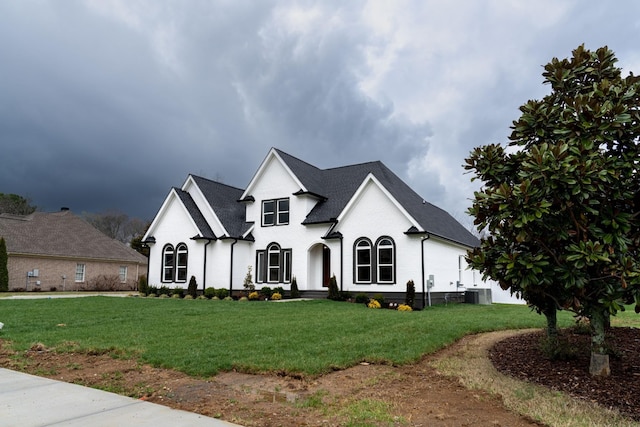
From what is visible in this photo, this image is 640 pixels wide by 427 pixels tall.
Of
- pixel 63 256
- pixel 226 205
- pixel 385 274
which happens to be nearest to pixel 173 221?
pixel 226 205

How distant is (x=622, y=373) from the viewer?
251 inches

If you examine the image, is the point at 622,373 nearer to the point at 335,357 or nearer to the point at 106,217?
the point at 335,357

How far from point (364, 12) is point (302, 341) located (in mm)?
10314

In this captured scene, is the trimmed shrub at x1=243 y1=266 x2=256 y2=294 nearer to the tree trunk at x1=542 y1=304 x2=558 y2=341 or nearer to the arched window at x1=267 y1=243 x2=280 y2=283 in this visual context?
the arched window at x1=267 y1=243 x2=280 y2=283

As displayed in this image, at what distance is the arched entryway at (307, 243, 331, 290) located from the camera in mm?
22391

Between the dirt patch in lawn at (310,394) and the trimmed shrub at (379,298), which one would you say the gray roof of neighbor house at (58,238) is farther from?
the dirt patch in lawn at (310,394)

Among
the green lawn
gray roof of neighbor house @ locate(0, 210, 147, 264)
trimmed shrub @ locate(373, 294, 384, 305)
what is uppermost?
gray roof of neighbor house @ locate(0, 210, 147, 264)

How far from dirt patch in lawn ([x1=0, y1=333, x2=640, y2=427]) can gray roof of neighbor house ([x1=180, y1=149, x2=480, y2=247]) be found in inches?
572

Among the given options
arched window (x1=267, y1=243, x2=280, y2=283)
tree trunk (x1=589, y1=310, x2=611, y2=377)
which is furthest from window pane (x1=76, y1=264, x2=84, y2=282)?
tree trunk (x1=589, y1=310, x2=611, y2=377)

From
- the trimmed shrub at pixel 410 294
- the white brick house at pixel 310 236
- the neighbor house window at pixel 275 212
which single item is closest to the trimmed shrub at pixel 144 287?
the white brick house at pixel 310 236

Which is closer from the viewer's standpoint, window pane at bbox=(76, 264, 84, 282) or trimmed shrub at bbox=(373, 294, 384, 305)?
trimmed shrub at bbox=(373, 294, 384, 305)

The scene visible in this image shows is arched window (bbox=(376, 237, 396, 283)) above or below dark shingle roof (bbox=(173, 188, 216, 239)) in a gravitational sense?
below

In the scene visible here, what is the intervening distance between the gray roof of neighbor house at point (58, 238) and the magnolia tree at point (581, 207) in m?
32.7

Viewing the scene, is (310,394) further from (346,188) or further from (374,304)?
(346,188)
